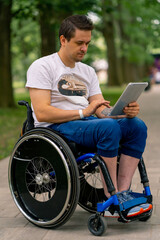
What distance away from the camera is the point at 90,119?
4004mm

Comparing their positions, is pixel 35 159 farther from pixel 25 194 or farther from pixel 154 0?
pixel 154 0

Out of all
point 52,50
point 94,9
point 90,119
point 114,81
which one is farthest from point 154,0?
point 114,81

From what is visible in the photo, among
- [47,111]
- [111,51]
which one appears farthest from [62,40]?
[111,51]

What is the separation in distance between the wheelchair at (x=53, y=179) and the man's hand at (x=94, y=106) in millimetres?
243

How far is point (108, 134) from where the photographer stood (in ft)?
11.8

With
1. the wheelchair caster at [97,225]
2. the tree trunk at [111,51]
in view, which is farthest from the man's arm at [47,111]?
the tree trunk at [111,51]

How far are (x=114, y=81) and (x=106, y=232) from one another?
32.8m

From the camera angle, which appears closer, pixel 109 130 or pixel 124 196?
pixel 109 130

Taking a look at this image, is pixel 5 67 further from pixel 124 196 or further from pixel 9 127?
pixel 124 196

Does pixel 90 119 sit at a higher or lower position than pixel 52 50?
higher

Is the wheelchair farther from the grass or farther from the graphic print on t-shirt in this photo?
the grass

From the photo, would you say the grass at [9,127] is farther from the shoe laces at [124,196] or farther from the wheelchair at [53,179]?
the shoe laces at [124,196]

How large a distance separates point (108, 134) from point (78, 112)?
0.33 metres

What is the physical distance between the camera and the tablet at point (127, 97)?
141 inches
